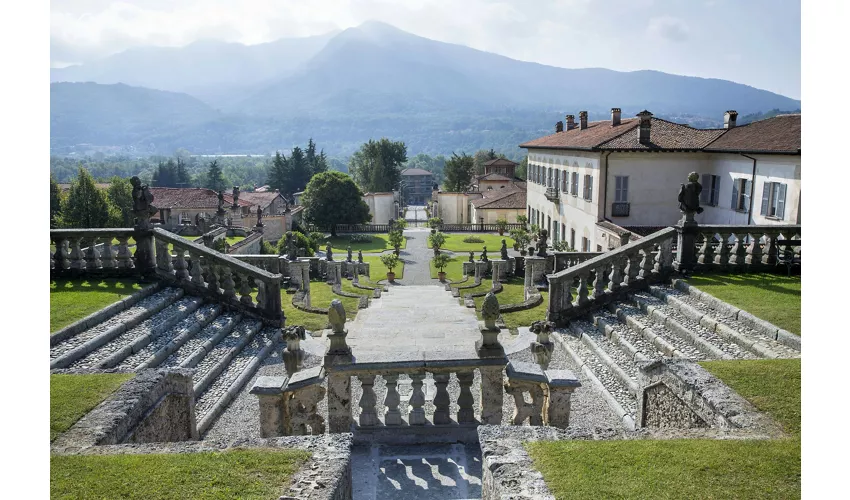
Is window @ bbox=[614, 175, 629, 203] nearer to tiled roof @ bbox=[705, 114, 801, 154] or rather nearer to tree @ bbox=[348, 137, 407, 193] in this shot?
tiled roof @ bbox=[705, 114, 801, 154]

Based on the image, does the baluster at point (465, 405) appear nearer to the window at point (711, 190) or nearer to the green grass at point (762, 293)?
the green grass at point (762, 293)

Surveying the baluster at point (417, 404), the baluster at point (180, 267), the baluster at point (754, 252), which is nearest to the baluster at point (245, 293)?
the baluster at point (180, 267)

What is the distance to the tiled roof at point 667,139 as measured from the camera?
2834 centimetres

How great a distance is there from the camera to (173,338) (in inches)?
403

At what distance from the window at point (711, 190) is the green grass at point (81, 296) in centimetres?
2572

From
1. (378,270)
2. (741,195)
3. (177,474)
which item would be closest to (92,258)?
(177,474)

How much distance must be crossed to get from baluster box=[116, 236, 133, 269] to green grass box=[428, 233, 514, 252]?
3380 cm

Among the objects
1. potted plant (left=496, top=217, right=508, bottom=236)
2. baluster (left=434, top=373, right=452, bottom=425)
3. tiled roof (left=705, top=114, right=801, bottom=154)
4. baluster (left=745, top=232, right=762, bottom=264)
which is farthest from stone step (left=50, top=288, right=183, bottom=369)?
potted plant (left=496, top=217, right=508, bottom=236)

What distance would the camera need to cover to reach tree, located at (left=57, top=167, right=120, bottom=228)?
44.2 metres

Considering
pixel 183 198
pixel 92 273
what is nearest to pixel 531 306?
pixel 92 273

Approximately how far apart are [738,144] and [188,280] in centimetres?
2374

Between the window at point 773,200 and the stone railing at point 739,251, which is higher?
the window at point 773,200

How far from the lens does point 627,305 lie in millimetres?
12438

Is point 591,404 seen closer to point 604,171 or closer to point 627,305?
point 627,305
